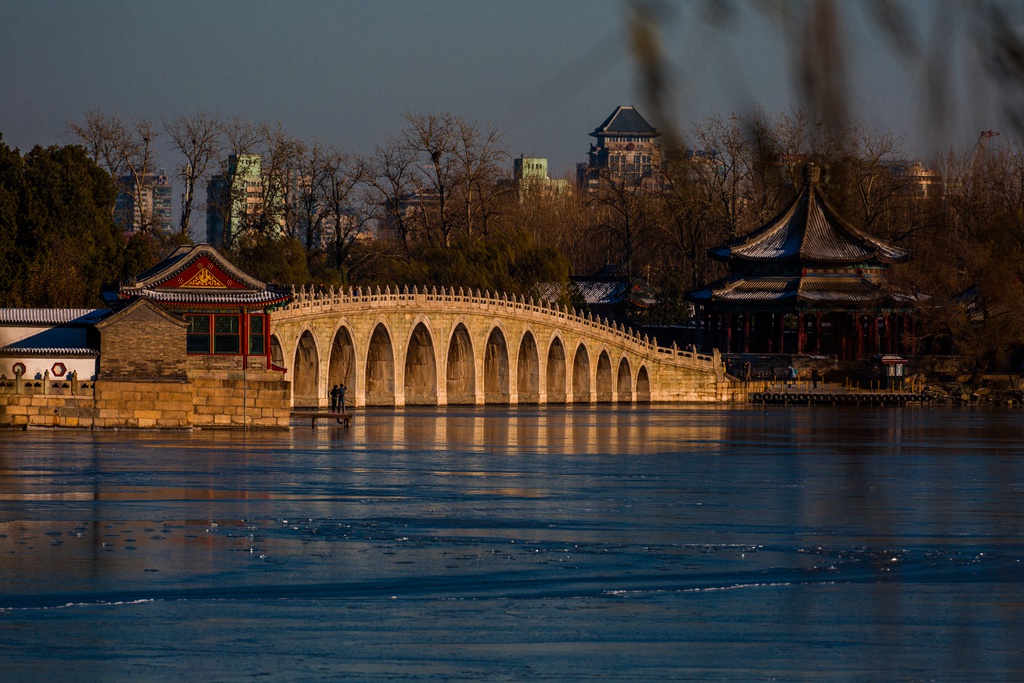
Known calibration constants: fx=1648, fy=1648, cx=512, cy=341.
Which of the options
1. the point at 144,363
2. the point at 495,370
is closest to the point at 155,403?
the point at 144,363

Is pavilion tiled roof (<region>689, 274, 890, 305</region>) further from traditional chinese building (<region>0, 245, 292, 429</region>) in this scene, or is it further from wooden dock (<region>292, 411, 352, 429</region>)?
traditional chinese building (<region>0, 245, 292, 429</region>)

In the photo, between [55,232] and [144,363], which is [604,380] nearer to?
[55,232]

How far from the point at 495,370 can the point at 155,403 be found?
31.9m

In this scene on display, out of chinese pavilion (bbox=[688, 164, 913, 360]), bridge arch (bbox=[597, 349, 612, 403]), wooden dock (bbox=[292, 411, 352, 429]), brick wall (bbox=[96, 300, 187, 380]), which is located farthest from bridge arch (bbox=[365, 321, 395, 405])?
brick wall (bbox=[96, 300, 187, 380])

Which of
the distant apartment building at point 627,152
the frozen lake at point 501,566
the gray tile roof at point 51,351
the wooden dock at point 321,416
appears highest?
the gray tile roof at point 51,351

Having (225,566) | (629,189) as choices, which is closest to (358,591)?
(225,566)

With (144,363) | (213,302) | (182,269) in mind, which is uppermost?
(182,269)

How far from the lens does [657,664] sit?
566 inches

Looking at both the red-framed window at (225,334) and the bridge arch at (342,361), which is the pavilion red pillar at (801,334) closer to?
the bridge arch at (342,361)

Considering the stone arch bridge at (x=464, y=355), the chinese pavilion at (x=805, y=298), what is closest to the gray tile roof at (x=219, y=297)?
the stone arch bridge at (x=464, y=355)

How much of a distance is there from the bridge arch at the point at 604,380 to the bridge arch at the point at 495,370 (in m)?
5.60

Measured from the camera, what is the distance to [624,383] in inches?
3216

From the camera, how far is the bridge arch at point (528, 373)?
77.9 metres

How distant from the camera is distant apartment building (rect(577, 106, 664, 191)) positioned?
4.94m
